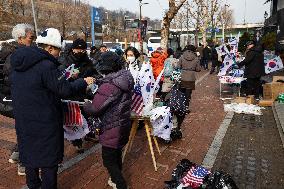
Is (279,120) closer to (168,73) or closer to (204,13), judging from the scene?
(168,73)

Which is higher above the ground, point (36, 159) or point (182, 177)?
point (36, 159)

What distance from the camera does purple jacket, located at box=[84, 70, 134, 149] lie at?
12.5ft

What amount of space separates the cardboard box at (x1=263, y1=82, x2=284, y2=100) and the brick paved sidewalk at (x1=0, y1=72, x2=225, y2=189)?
2.79 metres

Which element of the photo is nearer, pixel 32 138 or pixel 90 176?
pixel 32 138

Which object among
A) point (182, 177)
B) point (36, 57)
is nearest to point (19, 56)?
point (36, 57)

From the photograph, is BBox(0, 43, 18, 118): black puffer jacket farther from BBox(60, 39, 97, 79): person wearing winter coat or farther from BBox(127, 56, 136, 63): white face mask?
→ BBox(127, 56, 136, 63): white face mask

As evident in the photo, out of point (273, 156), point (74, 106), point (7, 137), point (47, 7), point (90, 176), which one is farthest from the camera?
point (47, 7)

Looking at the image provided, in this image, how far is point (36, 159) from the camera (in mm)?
3354

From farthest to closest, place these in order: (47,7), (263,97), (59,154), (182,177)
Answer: (47,7) → (263,97) → (182,177) → (59,154)

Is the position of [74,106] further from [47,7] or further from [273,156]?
[47,7]

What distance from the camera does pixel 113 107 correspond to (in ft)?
12.8

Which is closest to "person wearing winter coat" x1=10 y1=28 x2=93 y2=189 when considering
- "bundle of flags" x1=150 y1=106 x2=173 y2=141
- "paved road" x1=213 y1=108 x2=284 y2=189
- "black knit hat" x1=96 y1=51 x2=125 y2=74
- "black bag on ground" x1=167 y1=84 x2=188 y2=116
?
"black knit hat" x1=96 y1=51 x2=125 y2=74

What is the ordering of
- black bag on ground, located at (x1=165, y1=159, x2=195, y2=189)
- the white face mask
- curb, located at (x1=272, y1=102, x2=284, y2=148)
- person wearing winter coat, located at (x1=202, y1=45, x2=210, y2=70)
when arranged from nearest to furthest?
1. black bag on ground, located at (x1=165, y1=159, x2=195, y2=189)
2. the white face mask
3. curb, located at (x1=272, y1=102, x2=284, y2=148)
4. person wearing winter coat, located at (x1=202, y1=45, x2=210, y2=70)

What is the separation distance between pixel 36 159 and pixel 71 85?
807mm
